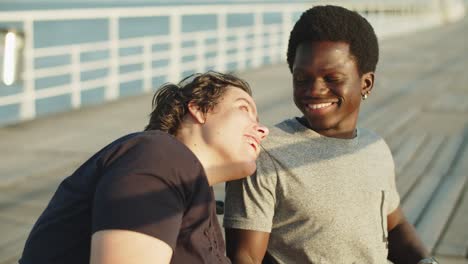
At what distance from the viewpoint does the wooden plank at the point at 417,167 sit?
487 cm

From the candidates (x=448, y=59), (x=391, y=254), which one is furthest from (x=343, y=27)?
(x=448, y=59)

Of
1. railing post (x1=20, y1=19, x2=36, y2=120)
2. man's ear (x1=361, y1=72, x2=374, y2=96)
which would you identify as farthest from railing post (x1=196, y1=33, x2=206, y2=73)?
man's ear (x1=361, y1=72, x2=374, y2=96)

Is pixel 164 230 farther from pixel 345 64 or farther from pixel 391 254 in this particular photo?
pixel 391 254

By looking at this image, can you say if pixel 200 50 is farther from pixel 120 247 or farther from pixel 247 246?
pixel 120 247

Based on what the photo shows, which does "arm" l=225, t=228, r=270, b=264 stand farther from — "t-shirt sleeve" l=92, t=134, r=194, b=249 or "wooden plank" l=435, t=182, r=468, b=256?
"wooden plank" l=435, t=182, r=468, b=256

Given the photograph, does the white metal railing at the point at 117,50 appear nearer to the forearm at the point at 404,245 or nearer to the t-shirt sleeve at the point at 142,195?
the forearm at the point at 404,245

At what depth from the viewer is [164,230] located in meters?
1.52

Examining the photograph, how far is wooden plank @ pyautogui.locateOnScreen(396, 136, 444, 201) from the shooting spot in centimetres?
487

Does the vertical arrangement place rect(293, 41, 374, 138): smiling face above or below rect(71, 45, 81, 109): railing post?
above

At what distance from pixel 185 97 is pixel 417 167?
3804mm

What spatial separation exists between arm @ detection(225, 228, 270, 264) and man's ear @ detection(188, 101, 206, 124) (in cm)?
43

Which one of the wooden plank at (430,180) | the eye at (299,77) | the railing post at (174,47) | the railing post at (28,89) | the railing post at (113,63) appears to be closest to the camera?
the eye at (299,77)

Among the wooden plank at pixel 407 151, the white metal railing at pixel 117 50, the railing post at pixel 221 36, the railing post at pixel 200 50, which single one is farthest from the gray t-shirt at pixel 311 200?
the railing post at pixel 221 36

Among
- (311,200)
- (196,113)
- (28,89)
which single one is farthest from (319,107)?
(28,89)
